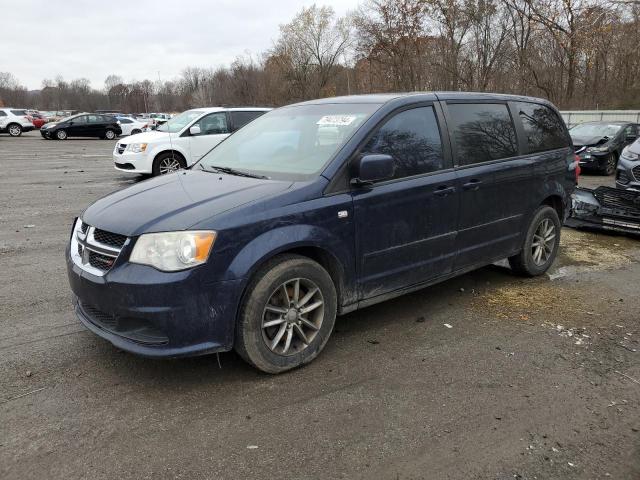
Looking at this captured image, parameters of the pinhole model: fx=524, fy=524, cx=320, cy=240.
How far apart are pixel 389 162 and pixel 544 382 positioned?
5.89 ft

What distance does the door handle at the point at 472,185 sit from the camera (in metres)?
4.48

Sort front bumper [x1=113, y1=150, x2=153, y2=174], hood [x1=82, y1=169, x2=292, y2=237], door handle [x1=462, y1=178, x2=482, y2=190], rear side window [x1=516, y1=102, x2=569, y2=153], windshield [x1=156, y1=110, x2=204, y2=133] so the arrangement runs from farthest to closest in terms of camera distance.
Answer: windshield [x1=156, y1=110, x2=204, y2=133]
front bumper [x1=113, y1=150, x2=153, y2=174]
rear side window [x1=516, y1=102, x2=569, y2=153]
door handle [x1=462, y1=178, x2=482, y2=190]
hood [x1=82, y1=169, x2=292, y2=237]

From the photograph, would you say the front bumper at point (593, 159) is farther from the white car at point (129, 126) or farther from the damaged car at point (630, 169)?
the white car at point (129, 126)

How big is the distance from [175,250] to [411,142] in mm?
2127

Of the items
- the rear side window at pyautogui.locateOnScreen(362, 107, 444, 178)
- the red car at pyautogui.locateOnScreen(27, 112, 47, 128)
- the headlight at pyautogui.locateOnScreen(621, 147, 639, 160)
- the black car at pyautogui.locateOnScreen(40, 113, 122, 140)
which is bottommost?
the headlight at pyautogui.locateOnScreen(621, 147, 639, 160)

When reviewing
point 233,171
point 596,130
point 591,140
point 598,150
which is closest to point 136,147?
point 233,171

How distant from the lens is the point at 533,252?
552cm

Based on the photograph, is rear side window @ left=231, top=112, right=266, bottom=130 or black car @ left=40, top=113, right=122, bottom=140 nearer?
rear side window @ left=231, top=112, right=266, bottom=130

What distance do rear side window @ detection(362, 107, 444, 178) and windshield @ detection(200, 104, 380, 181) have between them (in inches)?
7.9

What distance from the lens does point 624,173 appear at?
841 cm

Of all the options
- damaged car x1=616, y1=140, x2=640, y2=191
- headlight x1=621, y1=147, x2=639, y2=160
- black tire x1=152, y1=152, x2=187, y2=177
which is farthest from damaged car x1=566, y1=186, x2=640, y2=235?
black tire x1=152, y1=152, x2=187, y2=177

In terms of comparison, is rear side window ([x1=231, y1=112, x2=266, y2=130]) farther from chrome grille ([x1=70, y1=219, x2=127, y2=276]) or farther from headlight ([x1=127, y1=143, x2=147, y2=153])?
chrome grille ([x1=70, y1=219, x2=127, y2=276])

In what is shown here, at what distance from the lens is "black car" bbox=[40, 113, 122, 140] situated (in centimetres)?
3091

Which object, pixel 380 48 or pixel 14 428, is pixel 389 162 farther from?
pixel 380 48
